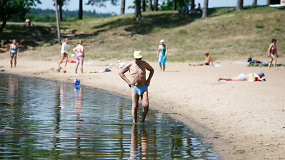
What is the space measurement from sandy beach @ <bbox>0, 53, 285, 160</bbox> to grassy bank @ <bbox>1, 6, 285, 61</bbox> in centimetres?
1252

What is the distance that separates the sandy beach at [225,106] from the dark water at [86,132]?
57 cm

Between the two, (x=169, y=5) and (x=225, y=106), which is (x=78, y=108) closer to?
(x=225, y=106)

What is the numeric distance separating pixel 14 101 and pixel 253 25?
32.4 m

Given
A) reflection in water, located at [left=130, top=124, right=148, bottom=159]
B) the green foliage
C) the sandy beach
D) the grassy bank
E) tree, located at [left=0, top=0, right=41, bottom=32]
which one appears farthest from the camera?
the green foliage

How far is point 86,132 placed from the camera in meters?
9.60

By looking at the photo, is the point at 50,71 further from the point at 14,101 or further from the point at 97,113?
the point at 97,113

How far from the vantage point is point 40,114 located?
38.6 ft

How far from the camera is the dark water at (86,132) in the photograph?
7887 millimetres

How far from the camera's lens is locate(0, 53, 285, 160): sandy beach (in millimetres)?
8719

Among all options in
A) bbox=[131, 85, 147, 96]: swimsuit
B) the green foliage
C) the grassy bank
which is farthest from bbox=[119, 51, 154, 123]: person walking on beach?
the green foliage

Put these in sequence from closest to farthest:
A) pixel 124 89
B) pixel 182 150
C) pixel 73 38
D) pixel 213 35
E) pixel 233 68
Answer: pixel 182 150, pixel 124 89, pixel 233 68, pixel 213 35, pixel 73 38

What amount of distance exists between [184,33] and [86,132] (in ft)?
115

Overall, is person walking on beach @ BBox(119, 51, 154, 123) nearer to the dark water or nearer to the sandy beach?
the dark water

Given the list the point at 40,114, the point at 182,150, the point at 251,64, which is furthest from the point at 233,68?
the point at 182,150
